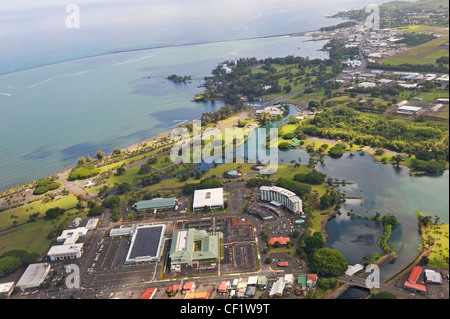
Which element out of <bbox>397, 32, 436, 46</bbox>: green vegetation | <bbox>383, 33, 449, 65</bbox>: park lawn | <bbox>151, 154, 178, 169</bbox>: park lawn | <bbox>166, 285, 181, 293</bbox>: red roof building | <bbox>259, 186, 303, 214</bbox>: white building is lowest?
<bbox>166, 285, 181, 293</bbox>: red roof building

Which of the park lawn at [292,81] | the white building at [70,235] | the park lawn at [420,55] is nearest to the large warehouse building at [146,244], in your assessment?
the white building at [70,235]

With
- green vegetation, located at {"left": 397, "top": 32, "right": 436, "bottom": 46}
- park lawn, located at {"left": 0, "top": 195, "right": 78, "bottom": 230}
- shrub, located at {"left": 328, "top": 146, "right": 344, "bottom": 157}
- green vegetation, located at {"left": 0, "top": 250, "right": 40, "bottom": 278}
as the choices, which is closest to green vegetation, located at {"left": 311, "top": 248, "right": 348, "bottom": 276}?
shrub, located at {"left": 328, "top": 146, "right": 344, "bottom": 157}

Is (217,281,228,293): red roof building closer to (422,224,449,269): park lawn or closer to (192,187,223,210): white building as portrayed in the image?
(192,187,223,210): white building

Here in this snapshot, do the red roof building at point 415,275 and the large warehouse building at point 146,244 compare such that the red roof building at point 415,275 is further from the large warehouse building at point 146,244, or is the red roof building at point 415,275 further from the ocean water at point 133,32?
the ocean water at point 133,32

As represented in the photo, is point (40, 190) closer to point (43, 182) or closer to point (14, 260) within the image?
point (43, 182)

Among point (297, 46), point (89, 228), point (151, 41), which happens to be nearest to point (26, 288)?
Answer: point (89, 228)
